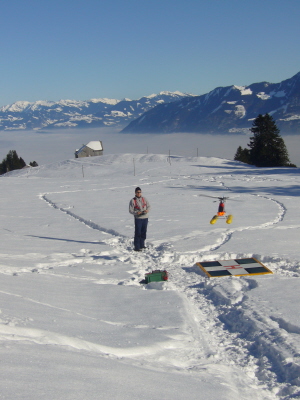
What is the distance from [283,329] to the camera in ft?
19.9

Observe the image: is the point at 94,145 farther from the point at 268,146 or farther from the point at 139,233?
the point at 139,233

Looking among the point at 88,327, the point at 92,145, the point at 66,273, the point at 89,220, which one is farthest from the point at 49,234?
the point at 92,145

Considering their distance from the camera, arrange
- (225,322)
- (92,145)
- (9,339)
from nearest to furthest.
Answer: (9,339), (225,322), (92,145)

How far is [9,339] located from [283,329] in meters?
4.10

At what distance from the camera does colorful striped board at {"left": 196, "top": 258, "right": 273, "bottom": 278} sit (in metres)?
9.45

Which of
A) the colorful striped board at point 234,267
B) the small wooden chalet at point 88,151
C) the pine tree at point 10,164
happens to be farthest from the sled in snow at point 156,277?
the pine tree at point 10,164

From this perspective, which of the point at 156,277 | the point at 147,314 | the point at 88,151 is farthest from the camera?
the point at 88,151

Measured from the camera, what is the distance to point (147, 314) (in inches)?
276

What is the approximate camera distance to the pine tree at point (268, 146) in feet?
216

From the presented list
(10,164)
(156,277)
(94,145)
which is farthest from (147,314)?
(10,164)

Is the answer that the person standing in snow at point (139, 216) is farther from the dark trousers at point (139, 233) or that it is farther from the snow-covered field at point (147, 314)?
the snow-covered field at point (147, 314)

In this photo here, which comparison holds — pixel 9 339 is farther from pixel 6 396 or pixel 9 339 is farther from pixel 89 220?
pixel 89 220

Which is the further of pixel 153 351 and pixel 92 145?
pixel 92 145

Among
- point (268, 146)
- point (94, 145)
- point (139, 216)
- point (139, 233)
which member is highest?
point (268, 146)
